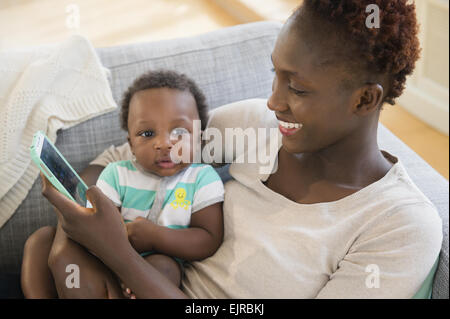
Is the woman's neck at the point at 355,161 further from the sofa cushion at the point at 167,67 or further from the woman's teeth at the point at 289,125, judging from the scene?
the sofa cushion at the point at 167,67

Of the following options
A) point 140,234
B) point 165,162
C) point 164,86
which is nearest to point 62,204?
point 140,234

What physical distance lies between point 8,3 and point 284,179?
2.89 m

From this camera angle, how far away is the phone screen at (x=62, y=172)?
1.02m

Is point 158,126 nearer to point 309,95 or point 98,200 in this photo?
point 98,200

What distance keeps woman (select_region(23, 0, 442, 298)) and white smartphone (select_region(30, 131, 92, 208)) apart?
0.03 meters

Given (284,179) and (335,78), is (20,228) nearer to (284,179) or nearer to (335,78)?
(284,179)

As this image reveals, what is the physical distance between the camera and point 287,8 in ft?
9.57

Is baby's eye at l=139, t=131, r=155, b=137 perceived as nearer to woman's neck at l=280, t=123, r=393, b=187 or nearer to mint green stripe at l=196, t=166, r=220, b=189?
mint green stripe at l=196, t=166, r=220, b=189

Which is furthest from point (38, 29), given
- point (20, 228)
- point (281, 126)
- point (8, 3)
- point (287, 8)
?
point (281, 126)

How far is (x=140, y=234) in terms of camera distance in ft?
3.67

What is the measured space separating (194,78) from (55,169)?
0.64 m

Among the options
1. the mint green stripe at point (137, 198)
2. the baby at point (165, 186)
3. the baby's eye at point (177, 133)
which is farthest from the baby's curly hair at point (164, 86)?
the mint green stripe at point (137, 198)

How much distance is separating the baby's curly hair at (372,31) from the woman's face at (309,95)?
4cm

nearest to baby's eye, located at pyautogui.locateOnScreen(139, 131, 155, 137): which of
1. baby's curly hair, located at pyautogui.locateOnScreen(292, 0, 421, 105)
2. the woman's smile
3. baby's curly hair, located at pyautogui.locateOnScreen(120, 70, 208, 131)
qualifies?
baby's curly hair, located at pyautogui.locateOnScreen(120, 70, 208, 131)
